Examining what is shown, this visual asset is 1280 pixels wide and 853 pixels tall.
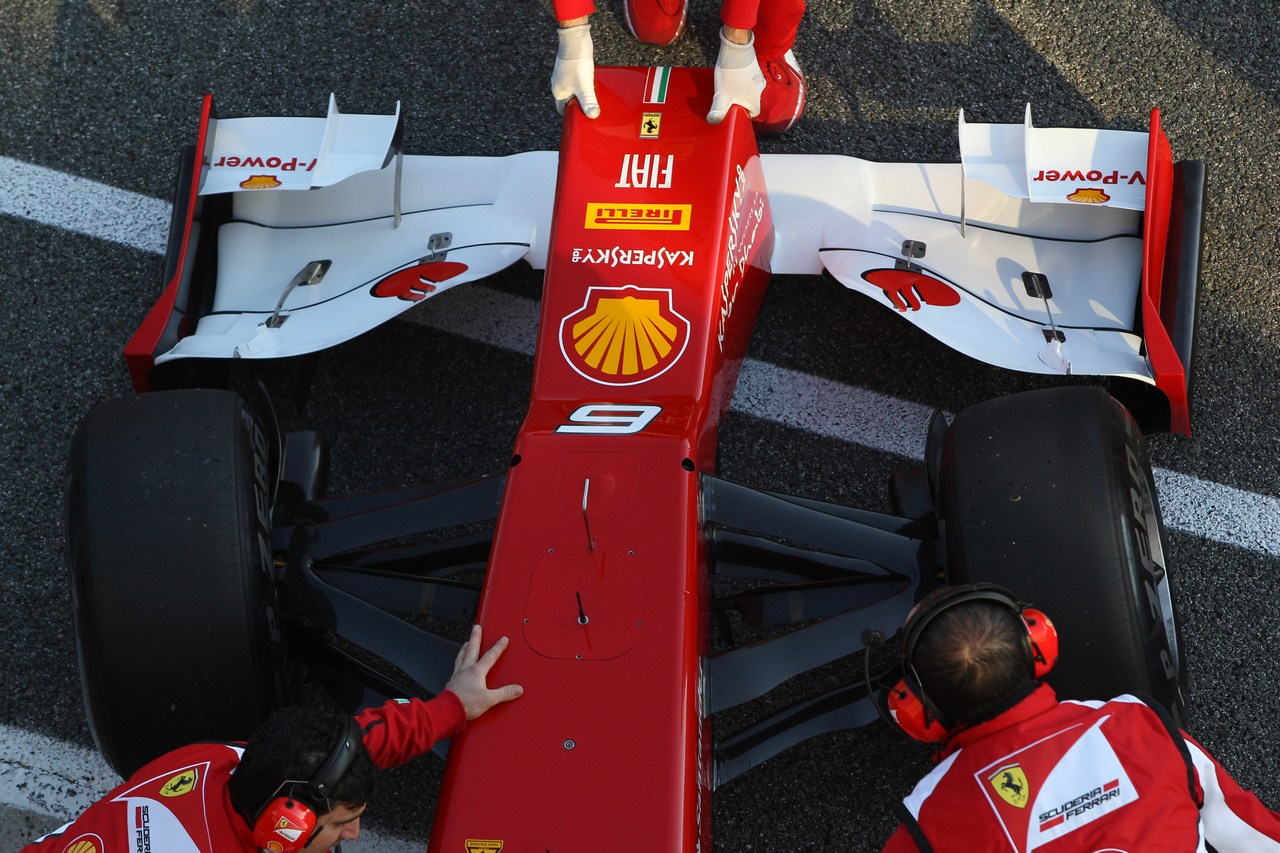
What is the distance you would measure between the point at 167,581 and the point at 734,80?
1843 millimetres

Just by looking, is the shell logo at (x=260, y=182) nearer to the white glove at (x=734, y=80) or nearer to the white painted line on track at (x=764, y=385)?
the white painted line on track at (x=764, y=385)

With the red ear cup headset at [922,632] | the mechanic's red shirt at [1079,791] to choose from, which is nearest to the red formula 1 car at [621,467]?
the red ear cup headset at [922,632]

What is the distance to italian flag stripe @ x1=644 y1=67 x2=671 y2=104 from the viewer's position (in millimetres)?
3184

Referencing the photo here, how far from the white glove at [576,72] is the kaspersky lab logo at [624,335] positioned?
0.58 meters

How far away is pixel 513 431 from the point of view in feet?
12.0

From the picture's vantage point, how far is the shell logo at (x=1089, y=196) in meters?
3.17

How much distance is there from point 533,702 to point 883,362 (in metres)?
1.81

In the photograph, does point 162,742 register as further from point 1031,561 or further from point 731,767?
point 1031,561

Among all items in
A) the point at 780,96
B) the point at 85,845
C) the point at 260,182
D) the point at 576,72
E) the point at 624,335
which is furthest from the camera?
the point at 780,96

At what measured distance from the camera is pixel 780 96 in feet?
12.8

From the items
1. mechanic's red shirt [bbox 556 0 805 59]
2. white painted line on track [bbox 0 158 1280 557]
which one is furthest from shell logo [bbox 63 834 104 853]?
mechanic's red shirt [bbox 556 0 805 59]

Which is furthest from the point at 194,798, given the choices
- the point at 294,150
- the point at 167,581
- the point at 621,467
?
the point at 294,150

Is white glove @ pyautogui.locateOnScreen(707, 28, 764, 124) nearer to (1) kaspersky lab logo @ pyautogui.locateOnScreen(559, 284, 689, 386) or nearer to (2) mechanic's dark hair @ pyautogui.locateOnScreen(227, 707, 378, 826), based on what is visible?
(1) kaspersky lab logo @ pyautogui.locateOnScreen(559, 284, 689, 386)

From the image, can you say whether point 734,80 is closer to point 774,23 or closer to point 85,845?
point 774,23
